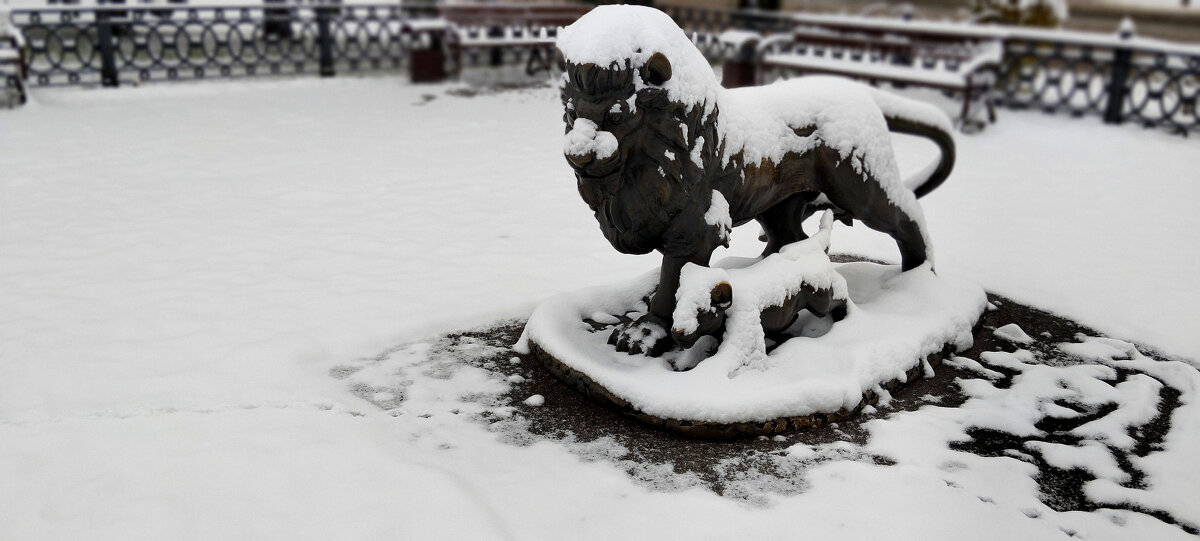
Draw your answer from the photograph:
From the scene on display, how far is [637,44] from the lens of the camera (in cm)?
312

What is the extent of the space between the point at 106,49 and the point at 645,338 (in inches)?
371

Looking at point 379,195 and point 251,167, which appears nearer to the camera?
point 379,195

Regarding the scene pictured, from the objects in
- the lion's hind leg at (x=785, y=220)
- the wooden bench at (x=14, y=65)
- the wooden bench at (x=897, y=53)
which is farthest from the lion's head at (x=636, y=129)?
the wooden bench at (x=14, y=65)

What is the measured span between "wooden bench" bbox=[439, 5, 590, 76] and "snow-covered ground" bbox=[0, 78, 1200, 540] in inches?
101

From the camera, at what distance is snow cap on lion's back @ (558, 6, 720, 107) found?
3.10 metres

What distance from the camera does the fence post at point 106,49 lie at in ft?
34.0

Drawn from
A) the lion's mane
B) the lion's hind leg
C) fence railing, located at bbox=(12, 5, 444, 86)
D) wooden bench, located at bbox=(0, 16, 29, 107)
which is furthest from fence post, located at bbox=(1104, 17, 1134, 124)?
wooden bench, located at bbox=(0, 16, 29, 107)

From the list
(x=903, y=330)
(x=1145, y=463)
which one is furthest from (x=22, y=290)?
(x=1145, y=463)

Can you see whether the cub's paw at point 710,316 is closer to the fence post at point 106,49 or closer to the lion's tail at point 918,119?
the lion's tail at point 918,119

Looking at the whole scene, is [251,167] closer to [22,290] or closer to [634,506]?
[22,290]

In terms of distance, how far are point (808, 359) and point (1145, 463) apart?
3.94ft

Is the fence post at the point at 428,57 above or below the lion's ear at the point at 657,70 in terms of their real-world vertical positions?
below

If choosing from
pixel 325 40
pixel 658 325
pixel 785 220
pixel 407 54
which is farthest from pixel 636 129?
pixel 407 54

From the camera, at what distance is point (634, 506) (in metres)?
2.88
